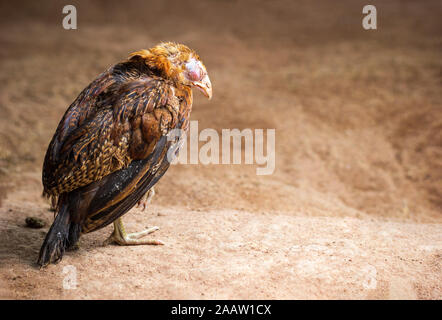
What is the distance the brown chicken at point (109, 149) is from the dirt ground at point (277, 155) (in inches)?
12.1

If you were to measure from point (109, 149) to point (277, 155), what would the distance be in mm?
2887

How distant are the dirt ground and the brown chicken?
12.1 inches

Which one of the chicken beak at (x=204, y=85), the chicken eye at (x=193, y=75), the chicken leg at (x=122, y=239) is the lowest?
the chicken leg at (x=122, y=239)

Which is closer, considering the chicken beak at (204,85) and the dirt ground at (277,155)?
the dirt ground at (277,155)

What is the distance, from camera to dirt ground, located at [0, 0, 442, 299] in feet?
9.25

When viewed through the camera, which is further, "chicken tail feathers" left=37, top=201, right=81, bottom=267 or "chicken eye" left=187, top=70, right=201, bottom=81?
"chicken eye" left=187, top=70, right=201, bottom=81

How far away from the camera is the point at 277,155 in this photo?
5387 mm

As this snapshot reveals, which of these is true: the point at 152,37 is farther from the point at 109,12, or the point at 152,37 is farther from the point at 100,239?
the point at 100,239

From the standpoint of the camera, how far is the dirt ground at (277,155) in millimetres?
2818

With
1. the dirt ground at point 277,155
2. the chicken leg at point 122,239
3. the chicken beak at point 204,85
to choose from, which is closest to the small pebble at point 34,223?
the dirt ground at point 277,155

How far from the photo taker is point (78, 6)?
10.4 metres

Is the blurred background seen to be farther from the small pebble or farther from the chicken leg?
the small pebble

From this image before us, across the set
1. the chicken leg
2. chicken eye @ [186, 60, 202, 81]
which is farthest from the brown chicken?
the chicken leg

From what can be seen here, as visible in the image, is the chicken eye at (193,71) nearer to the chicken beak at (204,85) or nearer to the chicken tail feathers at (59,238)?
the chicken beak at (204,85)
